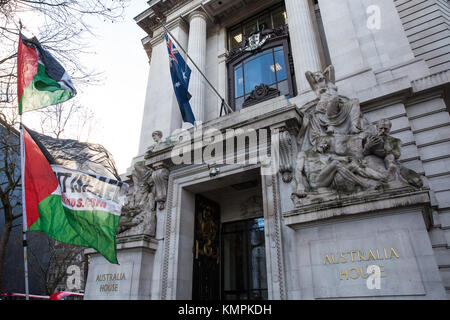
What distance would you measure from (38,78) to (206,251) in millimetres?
8445

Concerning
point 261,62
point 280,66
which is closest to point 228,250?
point 280,66

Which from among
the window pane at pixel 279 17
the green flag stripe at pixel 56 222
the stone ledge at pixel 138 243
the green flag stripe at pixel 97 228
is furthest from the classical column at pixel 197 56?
the green flag stripe at pixel 56 222

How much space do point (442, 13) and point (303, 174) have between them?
1164 centimetres

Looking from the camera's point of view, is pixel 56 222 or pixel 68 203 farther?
pixel 68 203

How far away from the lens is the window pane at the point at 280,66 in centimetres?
1603

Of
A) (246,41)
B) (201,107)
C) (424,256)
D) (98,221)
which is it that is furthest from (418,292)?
(246,41)

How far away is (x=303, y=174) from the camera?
856 centimetres

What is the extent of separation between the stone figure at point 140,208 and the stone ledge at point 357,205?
19.7 ft

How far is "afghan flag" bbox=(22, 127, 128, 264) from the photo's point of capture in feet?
23.3

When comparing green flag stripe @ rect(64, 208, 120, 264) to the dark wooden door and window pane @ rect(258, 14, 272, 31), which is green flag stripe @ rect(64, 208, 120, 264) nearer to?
the dark wooden door

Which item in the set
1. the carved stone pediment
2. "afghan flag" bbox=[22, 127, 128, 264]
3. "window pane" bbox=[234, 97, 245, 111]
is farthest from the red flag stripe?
"window pane" bbox=[234, 97, 245, 111]

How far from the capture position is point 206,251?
12.1 metres

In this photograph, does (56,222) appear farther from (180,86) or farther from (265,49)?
(265,49)

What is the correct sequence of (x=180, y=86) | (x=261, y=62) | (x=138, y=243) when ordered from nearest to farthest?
(x=138, y=243) < (x=180, y=86) < (x=261, y=62)
